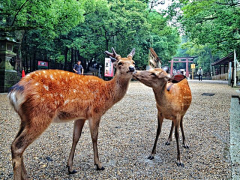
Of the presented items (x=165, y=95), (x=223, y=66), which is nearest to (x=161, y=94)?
(x=165, y=95)

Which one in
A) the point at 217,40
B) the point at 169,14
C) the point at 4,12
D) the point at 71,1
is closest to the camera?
the point at 4,12

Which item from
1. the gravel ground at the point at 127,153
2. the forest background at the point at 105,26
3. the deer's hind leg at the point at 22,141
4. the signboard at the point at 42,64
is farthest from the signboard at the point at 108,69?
the deer's hind leg at the point at 22,141

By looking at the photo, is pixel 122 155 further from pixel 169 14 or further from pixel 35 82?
pixel 169 14

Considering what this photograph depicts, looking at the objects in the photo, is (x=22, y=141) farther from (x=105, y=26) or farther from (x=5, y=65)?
(x=105, y=26)

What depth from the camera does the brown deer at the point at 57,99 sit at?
182 centimetres

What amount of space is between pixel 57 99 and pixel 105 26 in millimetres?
15087

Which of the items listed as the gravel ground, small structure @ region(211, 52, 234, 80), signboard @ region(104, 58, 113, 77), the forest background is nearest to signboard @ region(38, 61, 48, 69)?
the forest background

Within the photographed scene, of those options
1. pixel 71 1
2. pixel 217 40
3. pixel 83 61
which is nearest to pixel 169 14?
pixel 217 40

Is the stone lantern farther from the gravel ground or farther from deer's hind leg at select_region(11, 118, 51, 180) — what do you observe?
deer's hind leg at select_region(11, 118, 51, 180)

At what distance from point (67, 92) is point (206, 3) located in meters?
9.16

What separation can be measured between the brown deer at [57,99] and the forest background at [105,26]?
7615 millimetres

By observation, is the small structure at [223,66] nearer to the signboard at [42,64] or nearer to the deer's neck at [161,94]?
the signboard at [42,64]

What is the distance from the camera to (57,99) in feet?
6.48

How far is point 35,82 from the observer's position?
6.26 ft
